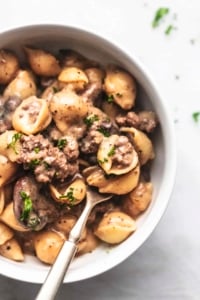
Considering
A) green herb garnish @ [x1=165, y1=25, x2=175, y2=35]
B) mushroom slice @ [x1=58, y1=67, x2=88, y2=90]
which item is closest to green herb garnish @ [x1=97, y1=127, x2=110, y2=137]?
mushroom slice @ [x1=58, y1=67, x2=88, y2=90]

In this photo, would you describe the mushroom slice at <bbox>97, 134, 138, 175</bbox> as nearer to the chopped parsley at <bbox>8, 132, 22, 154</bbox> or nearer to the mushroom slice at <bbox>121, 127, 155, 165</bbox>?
the mushroom slice at <bbox>121, 127, 155, 165</bbox>

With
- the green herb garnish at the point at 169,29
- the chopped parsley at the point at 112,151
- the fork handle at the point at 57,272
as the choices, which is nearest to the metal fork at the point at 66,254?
the fork handle at the point at 57,272

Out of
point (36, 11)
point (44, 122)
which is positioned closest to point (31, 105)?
point (44, 122)

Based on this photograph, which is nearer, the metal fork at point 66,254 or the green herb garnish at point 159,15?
the metal fork at point 66,254

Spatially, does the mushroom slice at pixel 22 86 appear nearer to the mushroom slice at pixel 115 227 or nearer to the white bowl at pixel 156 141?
the white bowl at pixel 156 141

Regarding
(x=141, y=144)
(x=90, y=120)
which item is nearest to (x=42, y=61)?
(x=90, y=120)

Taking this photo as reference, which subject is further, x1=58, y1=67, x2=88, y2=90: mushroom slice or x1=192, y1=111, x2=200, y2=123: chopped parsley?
x1=192, y1=111, x2=200, y2=123: chopped parsley
